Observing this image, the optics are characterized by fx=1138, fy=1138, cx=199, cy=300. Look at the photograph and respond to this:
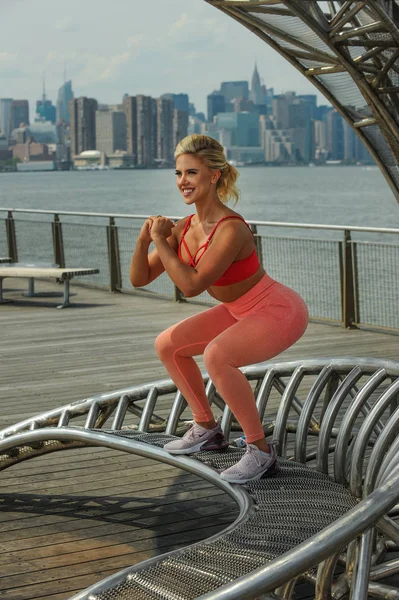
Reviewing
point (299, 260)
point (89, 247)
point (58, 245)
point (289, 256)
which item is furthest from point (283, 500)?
point (89, 247)

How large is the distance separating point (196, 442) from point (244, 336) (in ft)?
2.13

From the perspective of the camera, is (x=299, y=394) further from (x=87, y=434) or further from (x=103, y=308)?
(x=103, y=308)

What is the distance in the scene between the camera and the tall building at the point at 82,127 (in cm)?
15312

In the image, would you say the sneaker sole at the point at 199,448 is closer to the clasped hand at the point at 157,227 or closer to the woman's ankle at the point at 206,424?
the woman's ankle at the point at 206,424

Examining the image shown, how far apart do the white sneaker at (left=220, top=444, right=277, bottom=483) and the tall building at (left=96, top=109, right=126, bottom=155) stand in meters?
147

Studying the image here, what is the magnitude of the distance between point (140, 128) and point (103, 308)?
137m

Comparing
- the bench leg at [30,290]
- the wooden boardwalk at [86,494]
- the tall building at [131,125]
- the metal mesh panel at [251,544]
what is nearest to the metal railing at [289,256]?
the bench leg at [30,290]

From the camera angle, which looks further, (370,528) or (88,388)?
(88,388)

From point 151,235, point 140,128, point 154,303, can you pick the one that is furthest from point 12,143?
point 151,235

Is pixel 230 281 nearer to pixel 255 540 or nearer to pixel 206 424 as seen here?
pixel 206 424

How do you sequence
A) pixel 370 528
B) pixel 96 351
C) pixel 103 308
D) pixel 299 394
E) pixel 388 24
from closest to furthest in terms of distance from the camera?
pixel 370 528
pixel 299 394
pixel 96 351
pixel 388 24
pixel 103 308

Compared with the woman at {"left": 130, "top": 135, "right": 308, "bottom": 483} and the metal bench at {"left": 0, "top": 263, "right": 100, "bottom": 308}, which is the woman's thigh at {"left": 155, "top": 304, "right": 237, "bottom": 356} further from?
the metal bench at {"left": 0, "top": 263, "right": 100, "bottom": 308}

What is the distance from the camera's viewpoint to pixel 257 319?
467cm

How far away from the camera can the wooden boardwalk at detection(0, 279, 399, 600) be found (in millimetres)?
4941
